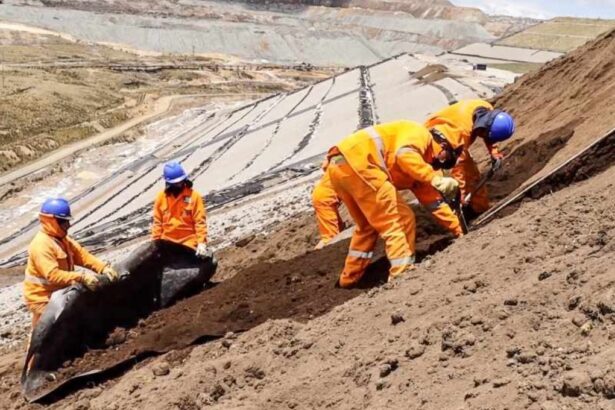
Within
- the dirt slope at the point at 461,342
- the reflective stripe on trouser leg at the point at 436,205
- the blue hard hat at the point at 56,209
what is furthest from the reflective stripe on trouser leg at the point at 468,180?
the blue hard hat at the point at 56,209

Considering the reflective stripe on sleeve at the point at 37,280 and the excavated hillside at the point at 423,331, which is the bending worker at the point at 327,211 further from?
the reflective stripe on sleeve at the point at 37,280

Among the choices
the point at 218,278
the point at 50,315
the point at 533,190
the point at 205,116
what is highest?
the point at 533,190

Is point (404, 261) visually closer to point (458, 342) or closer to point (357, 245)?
point (357, 245)

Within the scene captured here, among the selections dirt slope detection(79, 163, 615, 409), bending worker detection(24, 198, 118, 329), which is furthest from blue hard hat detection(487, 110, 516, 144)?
bending worker detection(24, 198, 118, 329)

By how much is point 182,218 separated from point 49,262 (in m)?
1.78

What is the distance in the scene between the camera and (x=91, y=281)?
236 inches

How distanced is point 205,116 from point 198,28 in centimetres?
4562

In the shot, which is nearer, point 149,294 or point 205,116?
point 149,294

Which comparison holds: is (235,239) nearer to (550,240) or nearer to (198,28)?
(550,240)

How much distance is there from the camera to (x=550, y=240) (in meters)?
4.43

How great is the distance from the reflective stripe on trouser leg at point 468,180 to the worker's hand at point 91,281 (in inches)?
134

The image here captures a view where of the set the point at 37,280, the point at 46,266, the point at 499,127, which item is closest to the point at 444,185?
the point at 499,127

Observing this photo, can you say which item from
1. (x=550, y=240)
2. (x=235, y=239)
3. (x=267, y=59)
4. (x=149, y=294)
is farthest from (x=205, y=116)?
(x=267, y=59)

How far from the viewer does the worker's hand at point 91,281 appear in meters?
5.93
